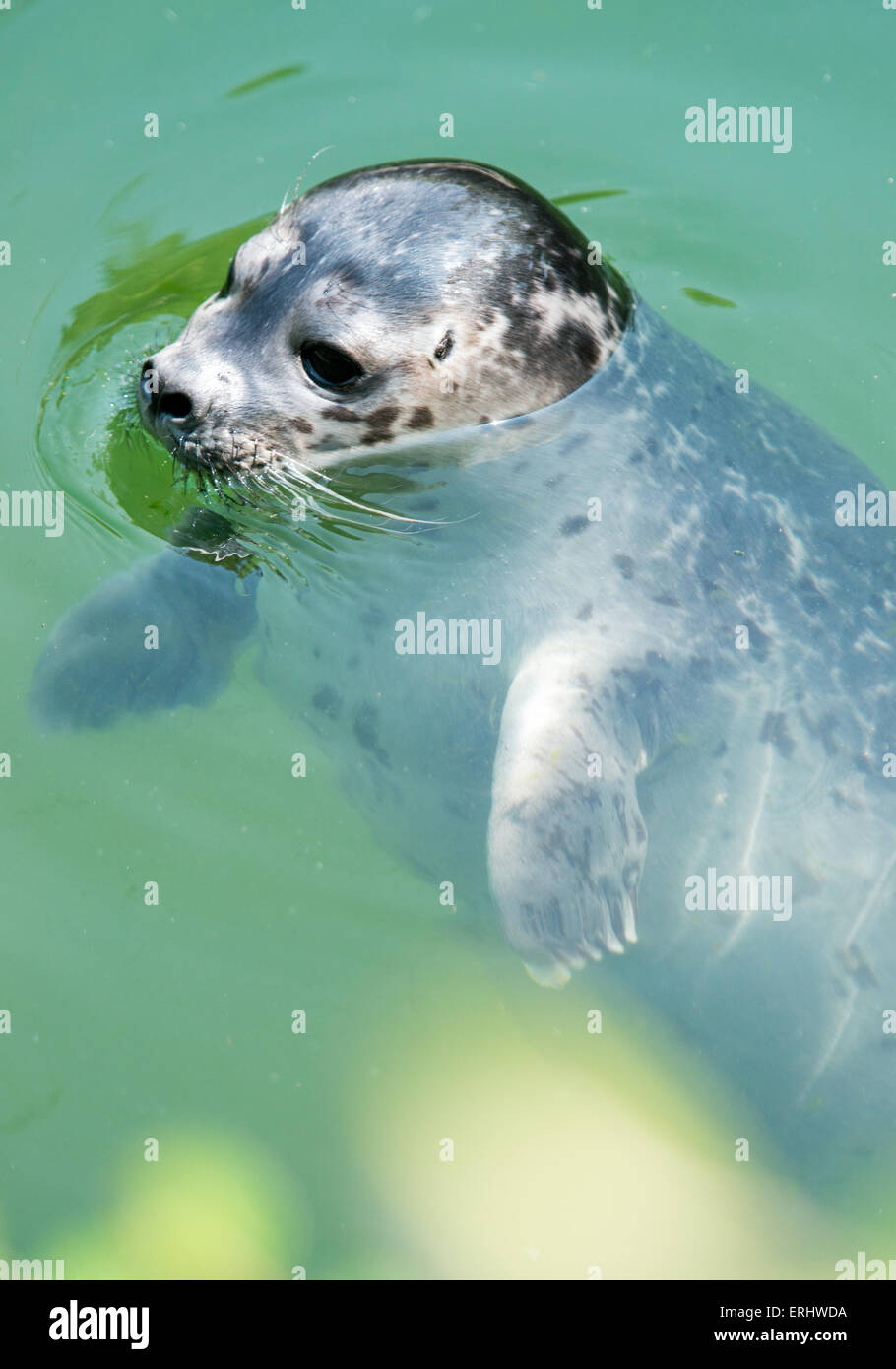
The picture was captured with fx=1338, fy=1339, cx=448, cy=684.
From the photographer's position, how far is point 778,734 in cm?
372

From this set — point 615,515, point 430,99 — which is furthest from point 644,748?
point 430,99

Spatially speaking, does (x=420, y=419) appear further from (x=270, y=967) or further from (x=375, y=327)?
(x=270, y=967)

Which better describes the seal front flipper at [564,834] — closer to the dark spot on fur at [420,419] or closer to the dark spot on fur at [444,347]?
the dark spot on fur at [420,419]

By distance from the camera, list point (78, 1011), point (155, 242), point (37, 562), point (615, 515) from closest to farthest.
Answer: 1. point (78, 1011)
2. point (615, 515)
3. point (37, 562)
4. point (155, 242)

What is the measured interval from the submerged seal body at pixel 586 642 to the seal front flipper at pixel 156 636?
0.19 m

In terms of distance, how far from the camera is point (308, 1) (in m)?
6.08

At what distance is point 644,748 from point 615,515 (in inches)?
27.5

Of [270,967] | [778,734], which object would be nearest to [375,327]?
[778,734]

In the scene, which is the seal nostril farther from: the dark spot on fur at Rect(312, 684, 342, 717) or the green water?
the dark spot on fur at Rect(312, 684, 342, 717)

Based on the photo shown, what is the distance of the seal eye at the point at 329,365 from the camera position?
358 cm

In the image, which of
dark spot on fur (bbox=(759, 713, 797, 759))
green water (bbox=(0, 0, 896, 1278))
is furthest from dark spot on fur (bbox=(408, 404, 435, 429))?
dark spot on fur (bbox=(759, 713, 797, 759))
